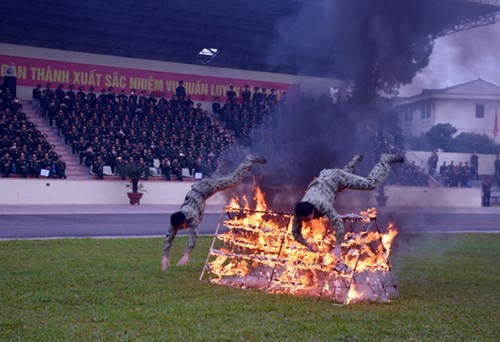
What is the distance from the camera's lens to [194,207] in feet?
33.0

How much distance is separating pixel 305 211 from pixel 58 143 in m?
23.1

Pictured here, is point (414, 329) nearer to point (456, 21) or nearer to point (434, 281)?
point (434, 281)

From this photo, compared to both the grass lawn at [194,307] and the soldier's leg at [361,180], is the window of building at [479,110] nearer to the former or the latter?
the grass lawn at [194,307]

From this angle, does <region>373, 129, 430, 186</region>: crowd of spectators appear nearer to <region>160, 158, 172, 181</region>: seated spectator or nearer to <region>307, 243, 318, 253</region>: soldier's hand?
<region>307, 243, 318, 253</region>: soldier's hand

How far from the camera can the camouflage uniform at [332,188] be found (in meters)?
8.88

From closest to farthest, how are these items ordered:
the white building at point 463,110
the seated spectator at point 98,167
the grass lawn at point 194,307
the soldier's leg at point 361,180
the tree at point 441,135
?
the grass lawn at point 194,307 → the soldier's leg at point 361,180 → the seated spectator at point 98,167 → the white building at point 463,110 → the tree at point 441,135

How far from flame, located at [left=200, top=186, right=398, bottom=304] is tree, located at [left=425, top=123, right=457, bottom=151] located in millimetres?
29521

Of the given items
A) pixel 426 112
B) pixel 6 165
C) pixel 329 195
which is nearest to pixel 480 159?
pixel 426 112

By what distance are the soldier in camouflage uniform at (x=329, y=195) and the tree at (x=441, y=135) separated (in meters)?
30.2

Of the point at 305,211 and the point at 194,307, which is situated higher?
the point at 305,211

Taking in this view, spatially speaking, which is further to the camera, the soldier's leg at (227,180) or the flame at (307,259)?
the soldier's leg at (227,180)

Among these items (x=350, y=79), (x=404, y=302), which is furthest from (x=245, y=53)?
(x=404, y=302)

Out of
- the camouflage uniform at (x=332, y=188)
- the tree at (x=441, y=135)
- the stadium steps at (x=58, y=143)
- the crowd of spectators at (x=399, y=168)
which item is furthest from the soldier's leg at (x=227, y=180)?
the tree at (x=441, y=135)

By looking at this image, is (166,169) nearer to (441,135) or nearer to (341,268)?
(441,135)
